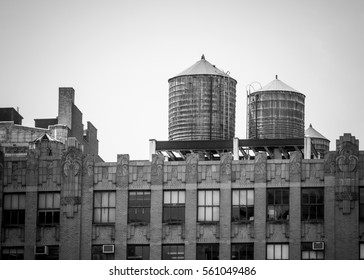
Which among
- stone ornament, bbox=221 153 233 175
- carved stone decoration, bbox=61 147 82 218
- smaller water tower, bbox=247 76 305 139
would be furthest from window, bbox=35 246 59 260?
smaller water tower, bbox=247 76 305 139

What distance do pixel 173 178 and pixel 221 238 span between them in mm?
4539

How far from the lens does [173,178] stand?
250ft

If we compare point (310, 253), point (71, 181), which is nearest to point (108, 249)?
point (71, 181)

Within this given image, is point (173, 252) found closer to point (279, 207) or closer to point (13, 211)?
point (279, 207)

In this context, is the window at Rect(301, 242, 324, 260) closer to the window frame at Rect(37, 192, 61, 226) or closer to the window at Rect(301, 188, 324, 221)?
the window at Rect(301, 188, 324, 221)

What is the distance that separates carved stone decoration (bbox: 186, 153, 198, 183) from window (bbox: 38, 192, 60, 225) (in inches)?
313

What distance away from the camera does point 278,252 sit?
7444 cm

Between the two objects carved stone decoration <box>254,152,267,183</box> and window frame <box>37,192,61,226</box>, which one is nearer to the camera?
carved stone decoration <box>254,152,267,183</box>

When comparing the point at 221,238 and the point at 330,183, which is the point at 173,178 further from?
the point at 330,183

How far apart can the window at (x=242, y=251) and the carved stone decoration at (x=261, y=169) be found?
12.4ft

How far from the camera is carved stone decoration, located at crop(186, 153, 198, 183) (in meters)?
75.9

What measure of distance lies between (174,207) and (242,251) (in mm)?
4787

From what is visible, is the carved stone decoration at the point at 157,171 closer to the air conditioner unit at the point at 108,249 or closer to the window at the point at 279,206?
the air conditioner unit at the point at 108,249
